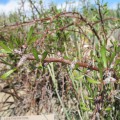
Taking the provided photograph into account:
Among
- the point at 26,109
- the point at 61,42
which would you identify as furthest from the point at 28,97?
the point at 61,42

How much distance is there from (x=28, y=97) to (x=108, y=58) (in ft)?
5.32

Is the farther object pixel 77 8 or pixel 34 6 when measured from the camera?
pixel 77 8

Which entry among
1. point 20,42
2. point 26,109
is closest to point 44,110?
point 26,109

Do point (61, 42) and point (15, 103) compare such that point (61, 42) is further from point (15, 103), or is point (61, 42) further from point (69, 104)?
point (15, 103)

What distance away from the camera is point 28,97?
2.33 metres

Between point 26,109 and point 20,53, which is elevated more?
point 20,53

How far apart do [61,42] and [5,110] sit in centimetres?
73

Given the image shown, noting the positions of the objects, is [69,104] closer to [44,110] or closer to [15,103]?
[44,110]

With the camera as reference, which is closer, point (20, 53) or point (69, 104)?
point (20, 53)

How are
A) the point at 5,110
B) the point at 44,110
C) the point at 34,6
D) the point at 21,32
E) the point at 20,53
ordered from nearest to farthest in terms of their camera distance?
the point at 20,53 < the point at 34,6 < the point at 44,110 < the point at 5,110 < the point at 21,32

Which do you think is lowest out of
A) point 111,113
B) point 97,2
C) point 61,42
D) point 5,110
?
point 5,110

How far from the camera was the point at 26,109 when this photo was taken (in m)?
2.32

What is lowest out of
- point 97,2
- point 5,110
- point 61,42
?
point 5,110

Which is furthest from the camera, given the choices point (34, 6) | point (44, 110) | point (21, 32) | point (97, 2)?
point (21, 32)
